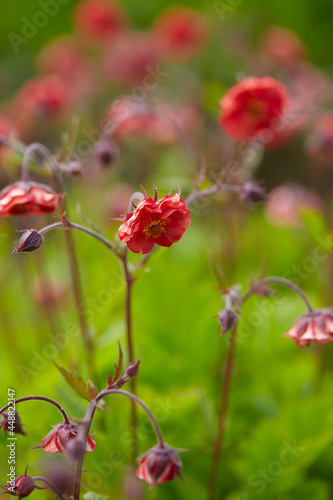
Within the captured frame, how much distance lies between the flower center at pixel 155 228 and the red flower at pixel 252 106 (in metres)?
0.53

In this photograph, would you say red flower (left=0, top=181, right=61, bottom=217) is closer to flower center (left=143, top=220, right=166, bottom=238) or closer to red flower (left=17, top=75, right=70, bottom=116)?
flower center (left=143, top=220, right=166, bottom=238)

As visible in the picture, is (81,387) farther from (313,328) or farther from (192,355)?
(192,355)

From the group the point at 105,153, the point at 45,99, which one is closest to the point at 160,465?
the point at 105,153

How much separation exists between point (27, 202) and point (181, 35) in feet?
6.84

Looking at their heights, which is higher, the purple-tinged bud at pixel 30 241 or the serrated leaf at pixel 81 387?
the purple-tinged bud at pixel 30 241

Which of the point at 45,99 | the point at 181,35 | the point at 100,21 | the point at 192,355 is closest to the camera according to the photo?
the point at 192,355

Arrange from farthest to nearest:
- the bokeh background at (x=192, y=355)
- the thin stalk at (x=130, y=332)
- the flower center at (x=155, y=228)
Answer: the bokeh background at (x=192, y=355)
the thin stalk at (x=130, y=332)
the flower center at (x=155, y=228)

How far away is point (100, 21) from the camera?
9.42 ft

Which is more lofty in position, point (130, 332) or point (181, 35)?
point (130, 332)

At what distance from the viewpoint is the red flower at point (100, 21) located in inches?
113

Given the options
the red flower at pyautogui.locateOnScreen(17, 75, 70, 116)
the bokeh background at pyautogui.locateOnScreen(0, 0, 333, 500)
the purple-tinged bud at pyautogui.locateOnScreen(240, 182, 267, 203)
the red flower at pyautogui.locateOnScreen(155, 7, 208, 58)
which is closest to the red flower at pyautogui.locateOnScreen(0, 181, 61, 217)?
the bokeh background at pyautogui.locateOnScreen(0, 0, 333, 500)

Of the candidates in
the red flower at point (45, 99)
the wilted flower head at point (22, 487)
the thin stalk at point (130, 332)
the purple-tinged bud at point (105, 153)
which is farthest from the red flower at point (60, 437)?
the red flower at point (45, 99)

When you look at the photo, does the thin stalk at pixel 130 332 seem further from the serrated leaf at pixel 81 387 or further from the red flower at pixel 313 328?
the red flower at pixel 313 328

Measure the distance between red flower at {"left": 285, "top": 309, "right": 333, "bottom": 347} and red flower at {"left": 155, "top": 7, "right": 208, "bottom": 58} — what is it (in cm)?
204
